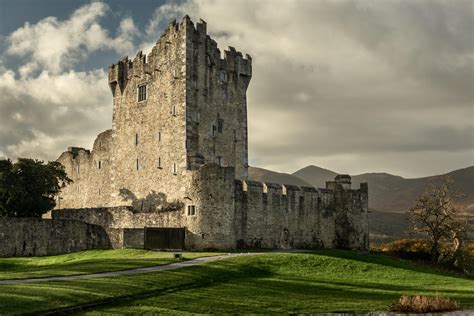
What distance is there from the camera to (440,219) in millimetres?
60625

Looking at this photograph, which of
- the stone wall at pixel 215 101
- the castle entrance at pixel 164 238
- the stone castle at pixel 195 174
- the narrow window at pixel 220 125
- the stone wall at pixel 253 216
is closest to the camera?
the castle entrance at pixel 164 238

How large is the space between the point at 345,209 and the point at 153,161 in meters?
16.9

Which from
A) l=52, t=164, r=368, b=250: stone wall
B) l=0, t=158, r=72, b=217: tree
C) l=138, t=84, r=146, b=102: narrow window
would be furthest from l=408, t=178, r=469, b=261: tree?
l=0, t=158, r=72, b=217: tree

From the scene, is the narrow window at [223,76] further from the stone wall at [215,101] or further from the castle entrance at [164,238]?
the castle entrance at [164,238]

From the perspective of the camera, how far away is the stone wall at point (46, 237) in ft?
158

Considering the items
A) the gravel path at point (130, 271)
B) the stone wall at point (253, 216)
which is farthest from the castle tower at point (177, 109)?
the gravel path at point (130, 271)

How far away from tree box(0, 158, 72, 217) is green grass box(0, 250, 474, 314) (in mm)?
24142

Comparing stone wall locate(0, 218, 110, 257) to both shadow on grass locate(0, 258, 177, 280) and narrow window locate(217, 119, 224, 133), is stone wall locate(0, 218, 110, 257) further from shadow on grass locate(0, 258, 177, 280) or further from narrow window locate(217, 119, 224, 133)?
narrow window locate(217, 119, 224, 133)

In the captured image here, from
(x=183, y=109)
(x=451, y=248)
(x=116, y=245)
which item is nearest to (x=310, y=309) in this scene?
(x=116, y=245)

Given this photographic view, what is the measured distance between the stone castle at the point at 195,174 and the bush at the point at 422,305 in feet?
65.9

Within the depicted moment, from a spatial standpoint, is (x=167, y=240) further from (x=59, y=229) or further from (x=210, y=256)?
(x=59, y=229)

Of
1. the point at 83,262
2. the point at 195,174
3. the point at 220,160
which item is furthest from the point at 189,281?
the point at 220,160

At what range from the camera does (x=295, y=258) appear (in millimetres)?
40344

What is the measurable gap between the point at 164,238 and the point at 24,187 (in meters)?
16.5
